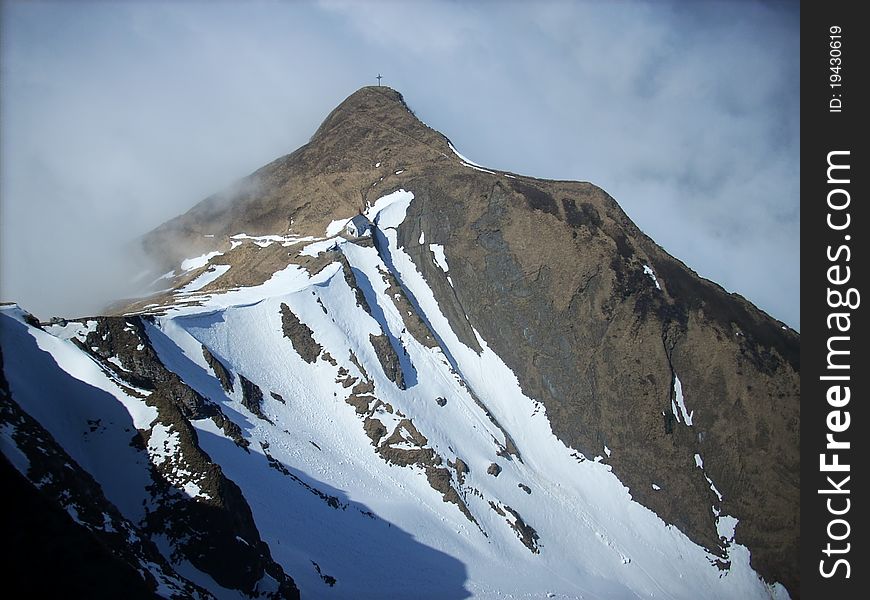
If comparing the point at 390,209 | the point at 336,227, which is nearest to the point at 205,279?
the point at 336,227

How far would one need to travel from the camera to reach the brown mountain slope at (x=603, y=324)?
59281mm

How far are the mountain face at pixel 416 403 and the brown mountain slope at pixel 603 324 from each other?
0.23 metres

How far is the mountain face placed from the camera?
25.9m

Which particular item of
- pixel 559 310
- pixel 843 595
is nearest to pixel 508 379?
pixel 559 310

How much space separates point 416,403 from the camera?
184 feet

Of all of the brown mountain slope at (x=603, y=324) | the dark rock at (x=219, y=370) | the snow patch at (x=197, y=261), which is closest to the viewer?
the dark rock at (x=219, y=370)

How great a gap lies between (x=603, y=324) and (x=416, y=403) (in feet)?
72.1

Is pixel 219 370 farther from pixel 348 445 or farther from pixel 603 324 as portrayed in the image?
pixel 603 324

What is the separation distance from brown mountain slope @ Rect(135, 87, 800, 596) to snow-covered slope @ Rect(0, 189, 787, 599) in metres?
1.85

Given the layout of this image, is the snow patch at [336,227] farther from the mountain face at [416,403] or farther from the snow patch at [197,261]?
the snow patch at [197,261]

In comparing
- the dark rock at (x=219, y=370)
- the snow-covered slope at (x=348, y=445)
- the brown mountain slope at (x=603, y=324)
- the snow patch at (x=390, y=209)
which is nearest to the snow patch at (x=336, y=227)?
the brown mountain slope at (x=603, y=324)

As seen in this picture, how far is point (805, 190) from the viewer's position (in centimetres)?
2045

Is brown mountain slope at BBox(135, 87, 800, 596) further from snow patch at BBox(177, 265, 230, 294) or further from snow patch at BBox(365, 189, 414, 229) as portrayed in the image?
snow patch at BBox(177, 265, 230, 294)

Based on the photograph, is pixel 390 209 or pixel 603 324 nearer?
pixel 603 324
